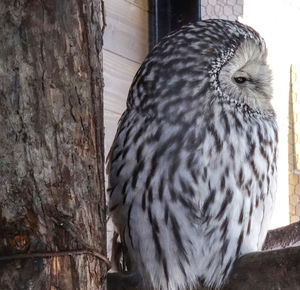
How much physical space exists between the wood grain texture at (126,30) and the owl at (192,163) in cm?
56

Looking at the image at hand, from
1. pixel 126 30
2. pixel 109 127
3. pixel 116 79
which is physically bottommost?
pixel 109 127

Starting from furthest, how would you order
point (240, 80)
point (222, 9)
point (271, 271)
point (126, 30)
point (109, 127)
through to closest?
point (222, 9) → point (126, 30) → point (109, 127) → point (240, 80) → point (271, 271)

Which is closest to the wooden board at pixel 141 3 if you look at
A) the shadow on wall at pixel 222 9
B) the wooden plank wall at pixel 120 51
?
the wooden plank wall at pixel 120 51

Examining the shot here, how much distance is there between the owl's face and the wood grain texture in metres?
0.60

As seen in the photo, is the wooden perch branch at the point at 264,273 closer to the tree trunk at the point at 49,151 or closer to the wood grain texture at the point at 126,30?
the tree trunk at the point at 49,151

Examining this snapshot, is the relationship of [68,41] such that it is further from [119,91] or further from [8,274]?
[119,91]

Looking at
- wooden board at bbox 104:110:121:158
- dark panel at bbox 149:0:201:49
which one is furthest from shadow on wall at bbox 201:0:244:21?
wooden board at bbox 104:110:121:158

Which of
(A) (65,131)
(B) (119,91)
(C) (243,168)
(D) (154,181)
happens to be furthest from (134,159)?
(B) (119,91)

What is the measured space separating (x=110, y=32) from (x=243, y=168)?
2.55 ft

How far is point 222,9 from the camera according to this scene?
2.50 meters

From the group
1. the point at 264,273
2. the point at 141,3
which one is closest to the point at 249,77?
the point at 264,273

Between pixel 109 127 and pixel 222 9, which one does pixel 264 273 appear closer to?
pixel 109 127

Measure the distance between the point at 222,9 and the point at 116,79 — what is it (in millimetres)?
472

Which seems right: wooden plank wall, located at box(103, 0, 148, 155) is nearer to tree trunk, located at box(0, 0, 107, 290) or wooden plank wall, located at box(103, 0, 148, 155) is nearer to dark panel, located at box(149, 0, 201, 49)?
dark panel, located at box(149, 0, 201, 49)
